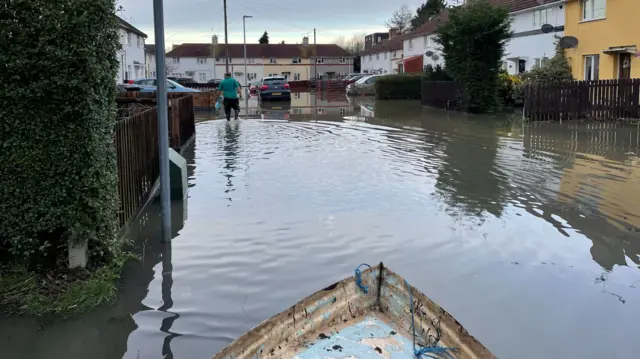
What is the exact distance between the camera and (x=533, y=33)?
31812mm

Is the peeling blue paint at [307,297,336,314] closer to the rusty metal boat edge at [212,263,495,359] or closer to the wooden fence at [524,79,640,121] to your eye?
the rusty metal boat edge at [212,263,495,359]

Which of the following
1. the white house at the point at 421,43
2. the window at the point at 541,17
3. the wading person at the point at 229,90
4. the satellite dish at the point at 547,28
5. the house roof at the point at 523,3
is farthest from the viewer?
the white house at the point at 421,43

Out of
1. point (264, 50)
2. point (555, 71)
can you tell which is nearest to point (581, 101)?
point (555, 71)

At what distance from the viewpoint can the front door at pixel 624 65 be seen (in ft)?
77.7

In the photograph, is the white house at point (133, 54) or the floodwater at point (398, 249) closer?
the floodwater at point (398, 249)

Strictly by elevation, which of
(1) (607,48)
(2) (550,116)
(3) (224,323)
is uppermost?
(1) (607,48)

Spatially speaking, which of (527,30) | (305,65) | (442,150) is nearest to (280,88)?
(527,30)

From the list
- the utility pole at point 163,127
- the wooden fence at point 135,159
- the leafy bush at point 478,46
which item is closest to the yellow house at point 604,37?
the leafy bush at point 478,46

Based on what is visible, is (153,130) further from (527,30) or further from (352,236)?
(527,30)

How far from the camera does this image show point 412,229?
288 inches

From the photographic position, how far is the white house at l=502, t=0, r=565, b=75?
96.6ft

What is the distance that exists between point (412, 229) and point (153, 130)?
15.9ft

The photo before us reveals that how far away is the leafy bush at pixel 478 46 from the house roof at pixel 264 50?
73659 mm

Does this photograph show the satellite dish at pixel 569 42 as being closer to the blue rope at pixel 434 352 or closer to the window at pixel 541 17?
the window at pixel 541 17
